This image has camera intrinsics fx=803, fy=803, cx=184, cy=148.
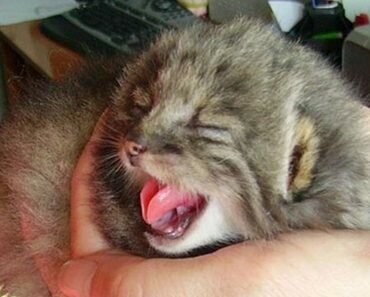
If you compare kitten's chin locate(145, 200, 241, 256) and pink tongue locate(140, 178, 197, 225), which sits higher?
pink tongue locate(140, 178, 197, 225)

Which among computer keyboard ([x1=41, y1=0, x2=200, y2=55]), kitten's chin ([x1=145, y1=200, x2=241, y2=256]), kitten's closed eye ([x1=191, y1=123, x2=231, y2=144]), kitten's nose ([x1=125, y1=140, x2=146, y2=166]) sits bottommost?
computer keyboard ([x1=41, y1=0, x2=200, y2=55])

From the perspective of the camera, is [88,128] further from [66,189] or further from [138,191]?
[138,191]

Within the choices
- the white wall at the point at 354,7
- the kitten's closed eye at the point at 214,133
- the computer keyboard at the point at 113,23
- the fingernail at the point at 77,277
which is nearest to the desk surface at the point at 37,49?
the computer keyboard at the point at 113,23

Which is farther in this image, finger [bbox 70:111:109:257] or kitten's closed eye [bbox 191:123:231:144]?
finger [bbox 70:111:109:257]

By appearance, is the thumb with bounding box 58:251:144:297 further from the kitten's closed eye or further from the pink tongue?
the kitten's closed eye

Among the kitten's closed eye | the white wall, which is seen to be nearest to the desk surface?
the white wall

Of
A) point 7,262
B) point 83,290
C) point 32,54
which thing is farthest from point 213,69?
point 32,54

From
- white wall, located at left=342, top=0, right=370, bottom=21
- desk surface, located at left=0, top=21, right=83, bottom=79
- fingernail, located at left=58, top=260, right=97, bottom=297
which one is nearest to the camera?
fingernail, located at left=58, top=260, right=97, bottom=297

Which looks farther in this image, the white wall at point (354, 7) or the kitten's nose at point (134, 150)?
the white wall at point (354, 7)

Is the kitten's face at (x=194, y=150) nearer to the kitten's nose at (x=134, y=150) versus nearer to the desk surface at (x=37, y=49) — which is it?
the kitten's nose at (x=134, y=150)
